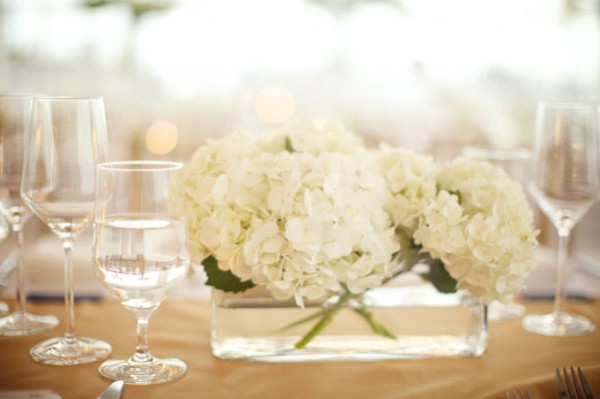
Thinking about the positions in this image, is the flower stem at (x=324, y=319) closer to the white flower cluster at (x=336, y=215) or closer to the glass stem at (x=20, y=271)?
the white flower cluster at (x=336, y=215)

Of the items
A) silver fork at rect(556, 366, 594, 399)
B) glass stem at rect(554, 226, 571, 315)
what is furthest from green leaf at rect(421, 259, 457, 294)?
glass stem at rect(554, 226, 571, 315)

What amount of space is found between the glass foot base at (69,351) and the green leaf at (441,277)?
0.50 meters

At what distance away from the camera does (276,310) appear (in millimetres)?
1172

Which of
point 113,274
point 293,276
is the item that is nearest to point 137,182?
point 113,274

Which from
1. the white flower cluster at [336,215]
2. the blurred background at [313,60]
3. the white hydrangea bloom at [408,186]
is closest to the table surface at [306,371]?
A: the white flower cluster at [336,215]

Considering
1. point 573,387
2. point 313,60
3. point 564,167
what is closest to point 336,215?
point 573,387

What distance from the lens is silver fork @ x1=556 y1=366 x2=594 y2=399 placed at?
3.22 feet

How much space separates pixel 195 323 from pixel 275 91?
4.36 metres

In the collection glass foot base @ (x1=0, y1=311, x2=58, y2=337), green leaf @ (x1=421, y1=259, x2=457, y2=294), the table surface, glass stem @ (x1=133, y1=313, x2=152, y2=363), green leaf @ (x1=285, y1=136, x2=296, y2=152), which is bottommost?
the table surface

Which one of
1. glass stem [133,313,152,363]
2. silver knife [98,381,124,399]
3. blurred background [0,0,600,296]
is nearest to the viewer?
silver knife [98,381,124,399]

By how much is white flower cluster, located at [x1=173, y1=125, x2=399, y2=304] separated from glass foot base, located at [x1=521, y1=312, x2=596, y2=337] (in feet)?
1.28

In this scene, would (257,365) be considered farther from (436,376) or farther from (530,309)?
(530,309)

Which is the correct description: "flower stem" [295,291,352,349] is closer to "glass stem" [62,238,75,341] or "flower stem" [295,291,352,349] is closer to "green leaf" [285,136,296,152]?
"green leaf" [285,136,296,152]

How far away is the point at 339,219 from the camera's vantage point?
1.03 metres
